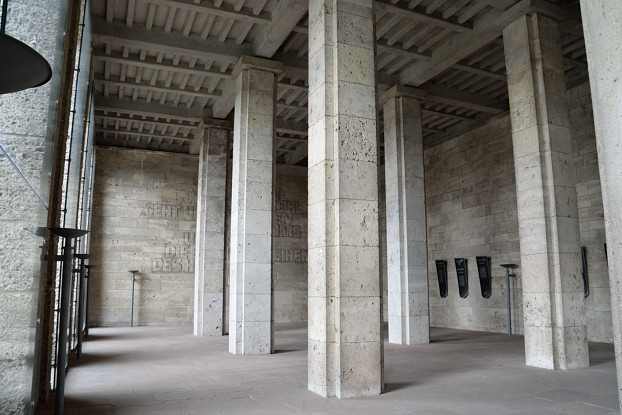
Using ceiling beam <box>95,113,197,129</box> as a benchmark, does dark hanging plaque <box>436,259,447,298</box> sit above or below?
below

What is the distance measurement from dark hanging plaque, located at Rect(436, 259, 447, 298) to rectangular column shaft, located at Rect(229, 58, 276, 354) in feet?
34.7

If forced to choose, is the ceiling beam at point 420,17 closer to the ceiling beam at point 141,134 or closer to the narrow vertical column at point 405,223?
the narrow vertical column at point 405,223

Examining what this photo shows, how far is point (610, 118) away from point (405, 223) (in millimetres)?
12026

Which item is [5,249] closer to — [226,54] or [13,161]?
[13,161]

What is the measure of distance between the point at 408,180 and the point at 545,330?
262 inches

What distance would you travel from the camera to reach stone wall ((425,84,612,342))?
15.7 m

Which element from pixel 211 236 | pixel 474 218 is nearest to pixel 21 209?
pixel 211 236

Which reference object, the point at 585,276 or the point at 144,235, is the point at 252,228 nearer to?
the point at 585,276

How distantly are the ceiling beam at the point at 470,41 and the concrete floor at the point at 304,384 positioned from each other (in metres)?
7.86

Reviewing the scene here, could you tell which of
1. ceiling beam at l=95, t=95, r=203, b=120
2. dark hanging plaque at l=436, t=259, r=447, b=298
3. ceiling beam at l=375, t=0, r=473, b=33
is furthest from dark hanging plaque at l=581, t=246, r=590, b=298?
ceiling beam at l=95, t=95, r=203, b=120

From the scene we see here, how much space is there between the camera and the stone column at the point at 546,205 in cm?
1038

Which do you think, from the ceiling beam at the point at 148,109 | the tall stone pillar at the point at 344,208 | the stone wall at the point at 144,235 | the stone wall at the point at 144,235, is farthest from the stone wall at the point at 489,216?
the stone wall at the point at 144,235

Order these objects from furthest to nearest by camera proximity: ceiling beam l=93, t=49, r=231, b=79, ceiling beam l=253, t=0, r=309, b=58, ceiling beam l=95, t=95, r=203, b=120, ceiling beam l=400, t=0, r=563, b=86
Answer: ceiling beam l=95, t=95, r=203, b=120 < ceiling beam l=93, t=49, r=231, b=79 < ceiling beam l=253, t=0, r=309, b=58 < ceiling beam l=400, t=0, r=563, b=86

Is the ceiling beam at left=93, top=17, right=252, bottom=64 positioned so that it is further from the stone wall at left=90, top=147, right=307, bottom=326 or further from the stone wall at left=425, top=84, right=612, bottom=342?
the stone wall at left=425, top=84, right=612, bottom=342
